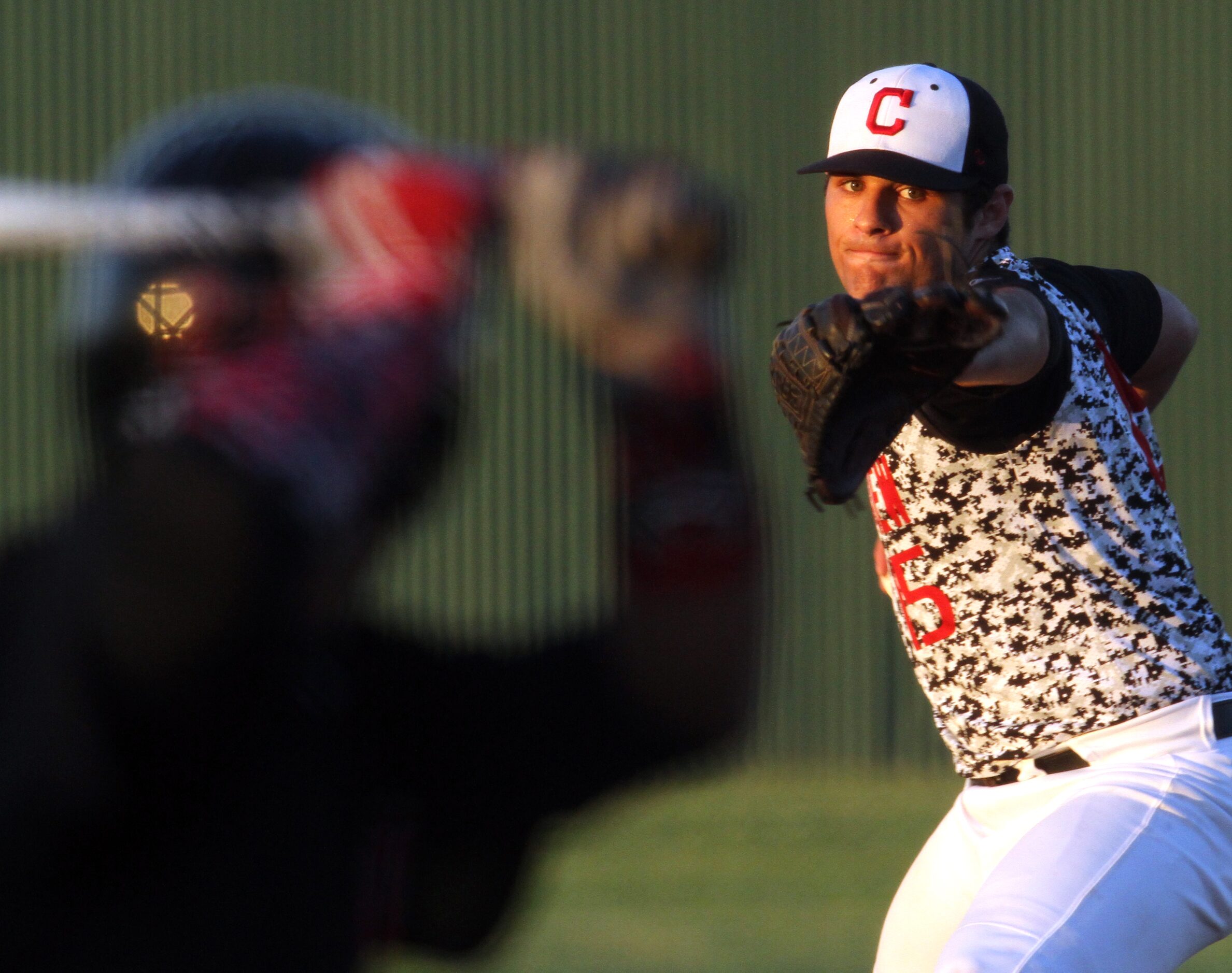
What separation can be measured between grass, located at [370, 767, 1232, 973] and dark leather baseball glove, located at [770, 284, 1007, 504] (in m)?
2.48

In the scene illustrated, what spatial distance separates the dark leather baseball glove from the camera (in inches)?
79.0

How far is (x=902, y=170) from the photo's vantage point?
8.55 ft

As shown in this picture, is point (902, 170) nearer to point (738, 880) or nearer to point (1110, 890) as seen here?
point (1110, 890)

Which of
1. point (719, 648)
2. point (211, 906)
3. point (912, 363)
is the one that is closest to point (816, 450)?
point (912, 363)

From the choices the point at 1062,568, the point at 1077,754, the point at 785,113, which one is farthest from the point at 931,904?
the point at 785,113

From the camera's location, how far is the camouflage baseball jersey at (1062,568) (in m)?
2.60

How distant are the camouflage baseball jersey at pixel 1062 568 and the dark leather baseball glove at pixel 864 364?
510 mm

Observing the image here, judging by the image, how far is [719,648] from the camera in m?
1.31

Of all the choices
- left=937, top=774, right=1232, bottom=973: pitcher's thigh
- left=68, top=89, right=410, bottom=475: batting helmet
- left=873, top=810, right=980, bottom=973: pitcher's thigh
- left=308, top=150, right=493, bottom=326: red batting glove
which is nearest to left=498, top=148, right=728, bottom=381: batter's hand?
left=308, top=150, right=493, bottom=326: red batting glove

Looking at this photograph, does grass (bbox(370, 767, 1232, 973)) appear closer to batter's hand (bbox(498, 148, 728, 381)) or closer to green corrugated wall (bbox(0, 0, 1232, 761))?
green corrugated wall (bbox(0, 0, 1232, 761))

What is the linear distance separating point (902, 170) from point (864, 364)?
0.72 metres

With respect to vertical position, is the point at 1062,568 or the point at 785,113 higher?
the point at 785,113

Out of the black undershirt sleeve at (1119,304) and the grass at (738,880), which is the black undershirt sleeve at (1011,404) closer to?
the black undershirt sleeve at (1119,304)

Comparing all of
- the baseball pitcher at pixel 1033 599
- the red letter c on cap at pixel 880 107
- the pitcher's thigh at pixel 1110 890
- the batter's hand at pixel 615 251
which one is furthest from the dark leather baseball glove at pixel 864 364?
the batter's hand at pixel 615 251
